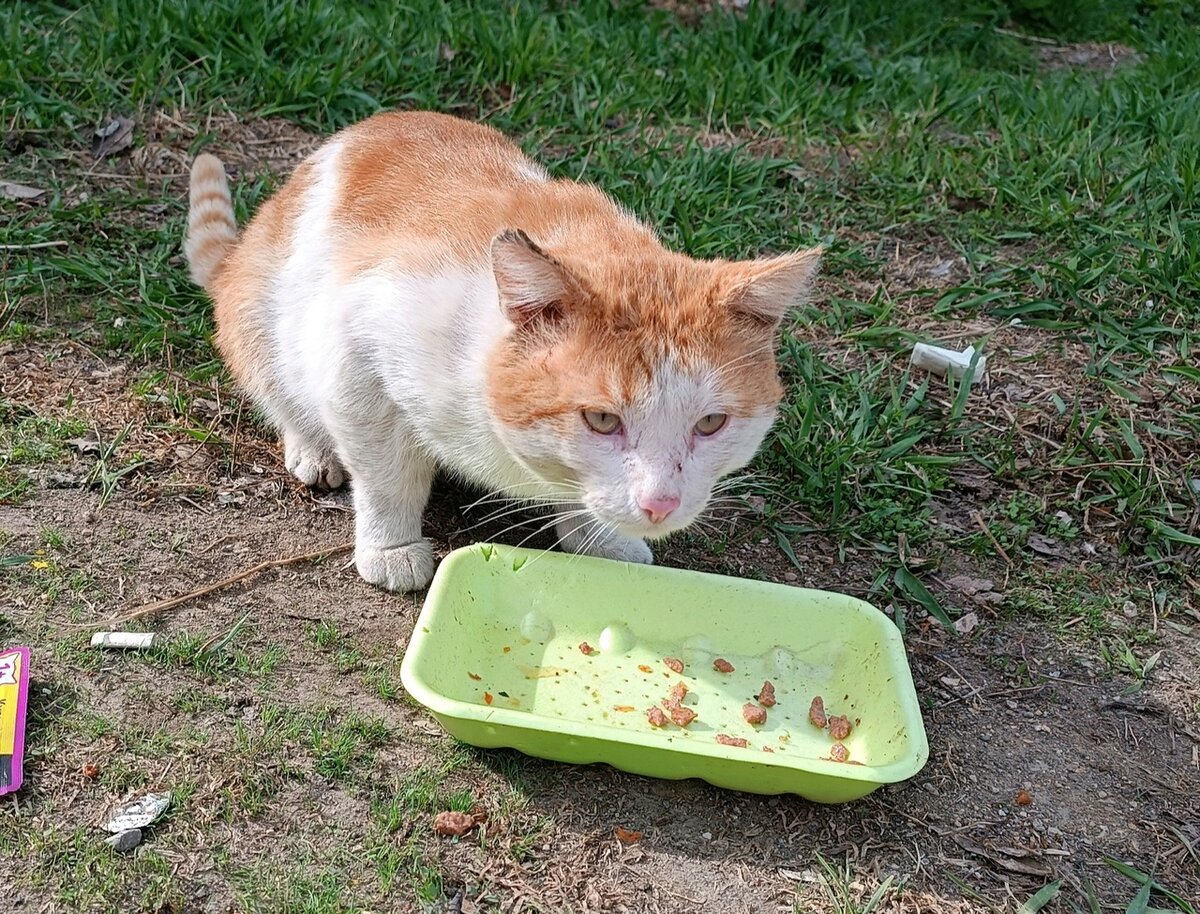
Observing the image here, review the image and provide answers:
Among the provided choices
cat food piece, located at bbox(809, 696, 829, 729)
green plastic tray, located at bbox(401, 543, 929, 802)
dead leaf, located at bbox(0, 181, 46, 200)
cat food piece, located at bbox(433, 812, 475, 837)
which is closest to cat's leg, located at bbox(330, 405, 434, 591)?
green plastic tray, located at bbox(401, 543, 929, 802)

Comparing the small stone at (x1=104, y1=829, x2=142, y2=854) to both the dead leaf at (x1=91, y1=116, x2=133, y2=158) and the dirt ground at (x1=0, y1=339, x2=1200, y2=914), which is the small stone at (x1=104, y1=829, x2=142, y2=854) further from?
the dead leaf at (x1=91, y1=116, x2=133, y2=158)

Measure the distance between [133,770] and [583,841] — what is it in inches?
37.0

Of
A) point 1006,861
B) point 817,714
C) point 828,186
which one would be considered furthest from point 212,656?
point 828,186

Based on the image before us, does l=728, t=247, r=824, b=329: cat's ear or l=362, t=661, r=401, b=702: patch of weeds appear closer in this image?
l=728, t=247, r=824, b=329: cat's ear

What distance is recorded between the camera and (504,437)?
2.53 metres

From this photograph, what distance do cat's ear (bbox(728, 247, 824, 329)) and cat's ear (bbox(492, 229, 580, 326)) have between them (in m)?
0.38

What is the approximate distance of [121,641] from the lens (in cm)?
264

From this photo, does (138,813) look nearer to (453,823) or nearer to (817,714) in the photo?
(453,823)

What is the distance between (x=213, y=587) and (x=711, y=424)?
1.34 m

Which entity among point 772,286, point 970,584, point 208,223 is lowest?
point 970,584

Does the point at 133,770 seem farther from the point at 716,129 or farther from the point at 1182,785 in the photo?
the point at 716,129

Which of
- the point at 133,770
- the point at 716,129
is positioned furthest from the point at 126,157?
the point at 133,770

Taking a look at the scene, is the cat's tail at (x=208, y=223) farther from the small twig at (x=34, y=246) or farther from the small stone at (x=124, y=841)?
the small stone at (x=124, y=841)

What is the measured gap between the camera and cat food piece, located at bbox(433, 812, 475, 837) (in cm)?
232
